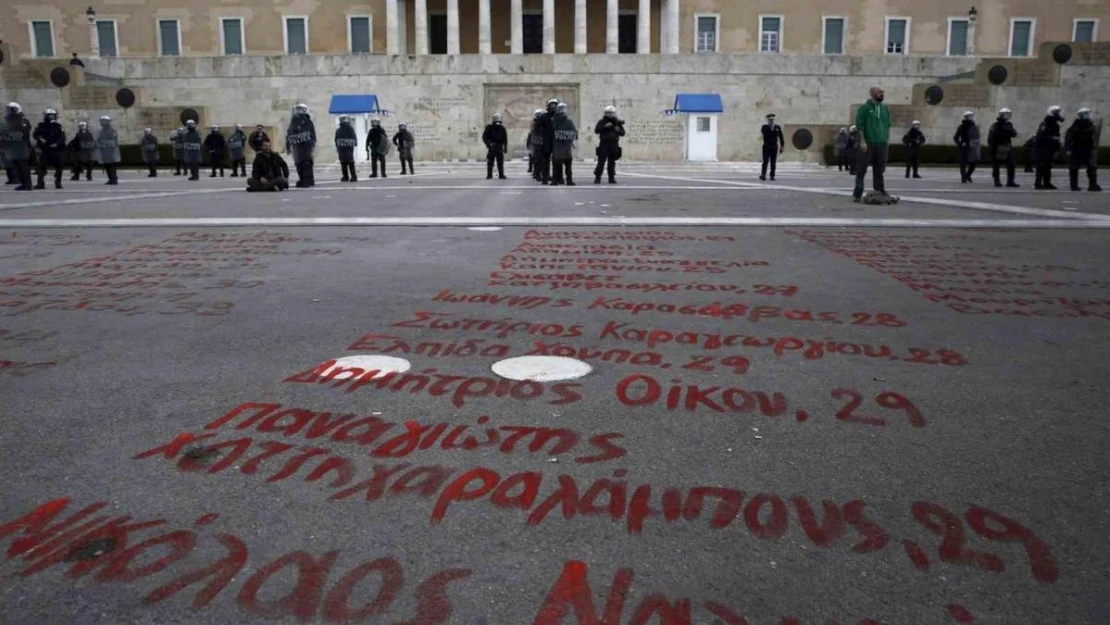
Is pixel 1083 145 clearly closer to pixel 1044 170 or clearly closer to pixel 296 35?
pixel 1044 170

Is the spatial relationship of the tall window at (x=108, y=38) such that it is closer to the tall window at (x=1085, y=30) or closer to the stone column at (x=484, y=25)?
the stone column at (x=484, y=25)

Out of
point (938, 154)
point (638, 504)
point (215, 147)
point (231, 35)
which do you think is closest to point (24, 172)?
point (215, 147)

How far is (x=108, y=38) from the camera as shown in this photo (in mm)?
54094

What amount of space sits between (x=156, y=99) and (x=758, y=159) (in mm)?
27942

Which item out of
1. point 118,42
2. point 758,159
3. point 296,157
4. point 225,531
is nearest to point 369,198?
point 296,157

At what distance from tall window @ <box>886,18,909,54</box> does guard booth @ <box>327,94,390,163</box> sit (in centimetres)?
3178

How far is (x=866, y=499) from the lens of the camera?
2.77m

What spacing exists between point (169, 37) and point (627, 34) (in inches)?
1112

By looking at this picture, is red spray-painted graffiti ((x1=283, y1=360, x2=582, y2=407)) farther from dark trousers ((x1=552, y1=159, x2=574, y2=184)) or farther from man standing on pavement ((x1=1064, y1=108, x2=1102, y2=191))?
man standing on pavement ((x1=1064, y1=108, x2=1102, y2=191))

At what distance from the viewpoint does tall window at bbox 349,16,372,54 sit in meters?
54.4

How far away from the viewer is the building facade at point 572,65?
38.3 meters

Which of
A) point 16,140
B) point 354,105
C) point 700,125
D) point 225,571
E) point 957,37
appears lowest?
point 225,571

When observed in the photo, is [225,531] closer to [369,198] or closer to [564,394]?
[564,394]

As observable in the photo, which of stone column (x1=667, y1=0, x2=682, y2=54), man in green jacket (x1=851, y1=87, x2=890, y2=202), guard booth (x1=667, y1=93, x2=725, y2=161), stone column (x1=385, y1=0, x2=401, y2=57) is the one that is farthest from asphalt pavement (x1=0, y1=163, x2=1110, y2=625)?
stone column (x1=667, y1=0, x2=682, y2=54)
